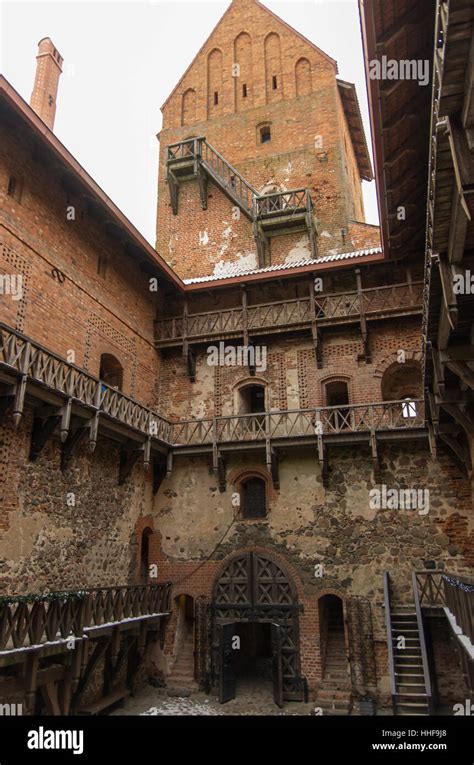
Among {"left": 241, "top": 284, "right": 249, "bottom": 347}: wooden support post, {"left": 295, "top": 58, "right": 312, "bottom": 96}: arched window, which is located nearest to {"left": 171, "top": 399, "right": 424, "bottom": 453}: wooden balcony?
{"left": 241, "top": 284, "right": 249, "bottom": 347}: wooden support post

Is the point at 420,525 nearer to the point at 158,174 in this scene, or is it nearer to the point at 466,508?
the point at 466,508

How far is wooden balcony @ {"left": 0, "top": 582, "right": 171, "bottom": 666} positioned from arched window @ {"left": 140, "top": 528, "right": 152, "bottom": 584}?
1580 mm

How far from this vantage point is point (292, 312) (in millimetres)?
15609

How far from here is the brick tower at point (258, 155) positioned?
19.0m

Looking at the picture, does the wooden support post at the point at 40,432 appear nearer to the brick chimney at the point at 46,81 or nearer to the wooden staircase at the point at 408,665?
the wooden staircase at the point at 408,665

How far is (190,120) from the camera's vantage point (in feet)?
75.6

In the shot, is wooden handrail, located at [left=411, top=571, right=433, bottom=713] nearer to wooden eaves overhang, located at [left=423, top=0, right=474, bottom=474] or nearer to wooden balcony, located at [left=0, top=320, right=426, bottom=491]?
wooden balcony, located at [left=0, top=320, right=426, bottom=491]

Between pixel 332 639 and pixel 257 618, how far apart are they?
200 centimetres

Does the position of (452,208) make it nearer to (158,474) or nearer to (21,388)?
(21,388)

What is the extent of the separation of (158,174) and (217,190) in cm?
362

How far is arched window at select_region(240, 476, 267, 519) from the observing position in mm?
15000

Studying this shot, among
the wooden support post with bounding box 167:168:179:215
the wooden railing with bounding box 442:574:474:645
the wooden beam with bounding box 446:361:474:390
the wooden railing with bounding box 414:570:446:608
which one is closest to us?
the wooden railing with bounding box 442:574:474:645
